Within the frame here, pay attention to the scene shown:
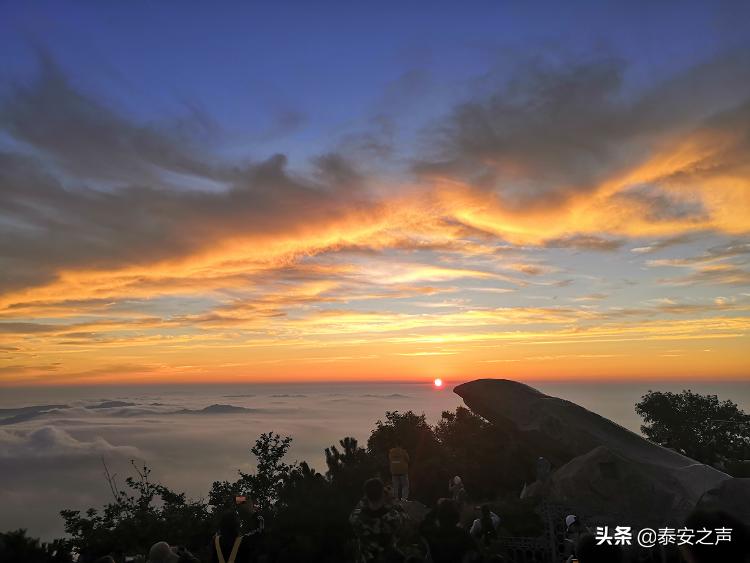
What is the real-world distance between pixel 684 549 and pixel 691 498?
15809 mm

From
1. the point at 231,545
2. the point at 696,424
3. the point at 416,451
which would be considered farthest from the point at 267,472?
the point at 696,424

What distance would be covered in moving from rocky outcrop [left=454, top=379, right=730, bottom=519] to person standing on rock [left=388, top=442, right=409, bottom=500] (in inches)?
201

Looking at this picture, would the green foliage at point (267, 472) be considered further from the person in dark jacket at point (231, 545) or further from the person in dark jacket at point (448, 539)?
the person in dark jacket at point (448, 539)

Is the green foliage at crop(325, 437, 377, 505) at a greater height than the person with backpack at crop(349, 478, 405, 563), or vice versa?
the person with backpack at crop(349, 478, 405, 563)

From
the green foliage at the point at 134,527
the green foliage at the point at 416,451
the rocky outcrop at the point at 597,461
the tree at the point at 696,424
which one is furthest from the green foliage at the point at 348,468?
the tree at the point at 696,424

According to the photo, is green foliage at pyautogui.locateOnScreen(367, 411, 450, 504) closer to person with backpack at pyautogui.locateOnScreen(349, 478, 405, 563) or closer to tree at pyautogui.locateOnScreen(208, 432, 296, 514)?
tree at pyautogui.locateOnScreen(208, 432, 296, 514)

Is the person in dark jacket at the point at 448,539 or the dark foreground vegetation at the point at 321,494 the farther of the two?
the dark foreground vegetation at the point at 321,494

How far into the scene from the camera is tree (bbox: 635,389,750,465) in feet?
100

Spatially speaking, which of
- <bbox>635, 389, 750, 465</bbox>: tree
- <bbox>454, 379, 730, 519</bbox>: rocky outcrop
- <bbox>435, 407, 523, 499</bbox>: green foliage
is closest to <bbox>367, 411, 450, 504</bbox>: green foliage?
<bbox>435, 407, 523, 499</bbox>: green foliage

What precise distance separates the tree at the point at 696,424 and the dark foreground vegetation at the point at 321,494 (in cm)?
15

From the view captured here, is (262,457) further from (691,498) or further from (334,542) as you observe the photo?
(691,498)

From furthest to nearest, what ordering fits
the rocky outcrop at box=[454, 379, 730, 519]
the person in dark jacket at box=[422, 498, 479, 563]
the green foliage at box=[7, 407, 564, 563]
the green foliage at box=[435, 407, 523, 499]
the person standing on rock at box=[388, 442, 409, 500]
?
the green foliage at box=[435, 407, 523, 499] < the rocky outcrop at box=[454, 379, 730, 519] < the person standing on rock at box=[388, 442, 409, 500] < the green foliage at box=[7, 407, 564, 563] < the person in dark jacket at box=[422, 498, 479, 563]

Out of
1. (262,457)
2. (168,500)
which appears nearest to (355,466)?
(262,457)

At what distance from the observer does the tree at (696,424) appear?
3053 cm
